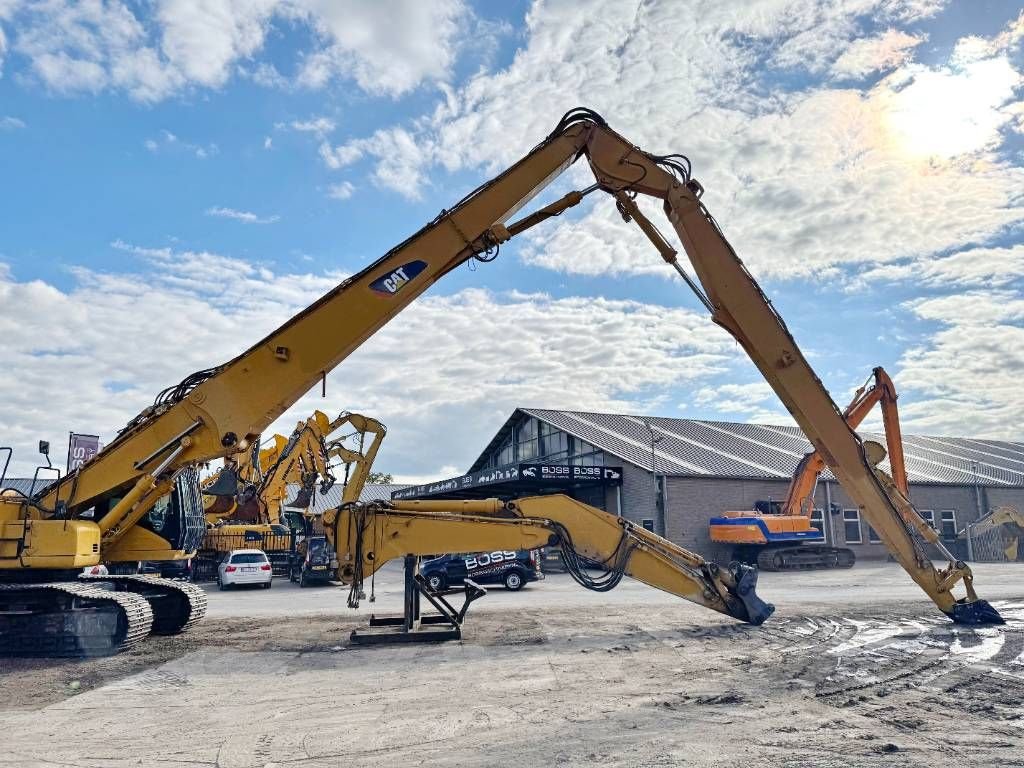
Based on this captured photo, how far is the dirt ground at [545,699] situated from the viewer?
A: 6.63 meters

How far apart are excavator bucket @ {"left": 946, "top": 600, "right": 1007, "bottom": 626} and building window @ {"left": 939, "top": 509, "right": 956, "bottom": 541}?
101 feet

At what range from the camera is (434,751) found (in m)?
6.68

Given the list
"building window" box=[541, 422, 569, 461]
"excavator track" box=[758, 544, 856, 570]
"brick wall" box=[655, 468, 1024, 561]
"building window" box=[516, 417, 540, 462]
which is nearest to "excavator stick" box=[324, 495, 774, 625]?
"excavator track" box=[758, 544, 856, 570]

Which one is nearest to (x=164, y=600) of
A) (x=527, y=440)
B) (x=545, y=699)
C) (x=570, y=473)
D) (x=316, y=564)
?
(x=545, y=699)

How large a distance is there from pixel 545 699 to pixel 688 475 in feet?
85.4

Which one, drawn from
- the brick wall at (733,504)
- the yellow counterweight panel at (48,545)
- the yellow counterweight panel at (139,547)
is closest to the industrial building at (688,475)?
the brick wall at (733,504)

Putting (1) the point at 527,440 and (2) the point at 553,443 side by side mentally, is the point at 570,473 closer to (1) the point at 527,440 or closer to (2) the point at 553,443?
(2) the point at 553,443

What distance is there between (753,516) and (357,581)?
70.4 feet

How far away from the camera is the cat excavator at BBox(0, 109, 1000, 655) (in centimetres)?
1120

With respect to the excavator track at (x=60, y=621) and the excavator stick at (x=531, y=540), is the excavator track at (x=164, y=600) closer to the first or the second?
the excavator track at (x=60, y=621)

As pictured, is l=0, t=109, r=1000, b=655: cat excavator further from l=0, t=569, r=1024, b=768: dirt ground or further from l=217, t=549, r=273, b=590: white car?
l=217, t=549, r=273, b=590: white car

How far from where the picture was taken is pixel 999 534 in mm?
37938

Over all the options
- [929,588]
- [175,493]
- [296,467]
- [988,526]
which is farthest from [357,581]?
[988,526]

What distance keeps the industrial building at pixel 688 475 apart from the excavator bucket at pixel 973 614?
63.4 feet
